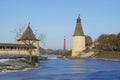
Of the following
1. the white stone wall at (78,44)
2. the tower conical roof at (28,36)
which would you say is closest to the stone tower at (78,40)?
the white stone wall at (78,44)

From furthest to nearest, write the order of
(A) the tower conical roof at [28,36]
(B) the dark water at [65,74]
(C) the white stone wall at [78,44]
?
(C) the white stone wall at [78,44]
(A) the tower conical roof at [28,36]
(B) the dark water at [65,74]

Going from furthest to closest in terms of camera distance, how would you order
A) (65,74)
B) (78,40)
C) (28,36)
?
(78,40), (28,36), (65,74)

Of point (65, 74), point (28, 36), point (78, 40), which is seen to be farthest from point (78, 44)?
point (65, 74)

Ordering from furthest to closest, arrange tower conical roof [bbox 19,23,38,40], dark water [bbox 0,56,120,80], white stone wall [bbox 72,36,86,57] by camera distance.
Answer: white stone wall [bbox 72,36,86,57] < tower conical roof [bbox 19,23,38,40] < dark water [bbox 0,56,120,80]

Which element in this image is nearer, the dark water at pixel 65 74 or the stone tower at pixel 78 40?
the dark water at pixel 65 74

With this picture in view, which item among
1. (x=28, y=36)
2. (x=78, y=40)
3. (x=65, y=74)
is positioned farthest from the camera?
(x=78, y=40)

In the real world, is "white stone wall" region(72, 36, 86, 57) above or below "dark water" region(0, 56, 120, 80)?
above

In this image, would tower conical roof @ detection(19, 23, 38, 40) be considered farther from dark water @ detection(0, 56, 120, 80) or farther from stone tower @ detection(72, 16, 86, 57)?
stone tower @ detection(72, 16, 86, 57)

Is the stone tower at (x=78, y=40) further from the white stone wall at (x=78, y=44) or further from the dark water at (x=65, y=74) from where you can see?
the dark water at (x=65, y=74)

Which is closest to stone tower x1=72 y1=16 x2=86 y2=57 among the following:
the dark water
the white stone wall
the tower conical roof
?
the white stone wall

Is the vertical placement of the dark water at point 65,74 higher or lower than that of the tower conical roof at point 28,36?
lower

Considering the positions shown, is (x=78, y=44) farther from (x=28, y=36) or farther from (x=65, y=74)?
(x=65, y=74)

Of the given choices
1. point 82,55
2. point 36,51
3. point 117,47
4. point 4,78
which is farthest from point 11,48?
point 117,47

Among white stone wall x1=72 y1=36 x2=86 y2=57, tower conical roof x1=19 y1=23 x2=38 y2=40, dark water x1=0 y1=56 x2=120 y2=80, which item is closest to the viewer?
dark water x1=0 y1=56 x2=120 y2=80
